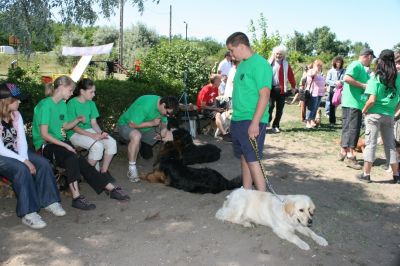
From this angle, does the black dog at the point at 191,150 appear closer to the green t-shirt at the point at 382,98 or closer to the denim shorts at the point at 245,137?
the denim shorts at the point at 245,137

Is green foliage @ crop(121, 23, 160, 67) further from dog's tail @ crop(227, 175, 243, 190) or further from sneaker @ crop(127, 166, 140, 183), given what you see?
dog's tail @ crop(227, 175, 243, 190)

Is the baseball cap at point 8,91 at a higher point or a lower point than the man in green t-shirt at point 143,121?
higher

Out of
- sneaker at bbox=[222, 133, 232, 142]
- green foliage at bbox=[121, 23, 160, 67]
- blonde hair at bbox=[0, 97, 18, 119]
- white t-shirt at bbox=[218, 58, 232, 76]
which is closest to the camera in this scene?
blonde hair at bbox=[0, 97, 18, 119]

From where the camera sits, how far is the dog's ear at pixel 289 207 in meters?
3.80

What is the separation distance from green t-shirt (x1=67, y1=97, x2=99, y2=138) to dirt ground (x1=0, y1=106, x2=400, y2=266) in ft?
2.98

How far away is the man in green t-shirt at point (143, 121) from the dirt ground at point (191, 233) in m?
0.48

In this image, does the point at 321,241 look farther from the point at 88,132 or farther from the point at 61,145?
the point at 88,132

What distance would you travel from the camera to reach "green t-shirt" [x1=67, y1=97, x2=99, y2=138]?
5401mm

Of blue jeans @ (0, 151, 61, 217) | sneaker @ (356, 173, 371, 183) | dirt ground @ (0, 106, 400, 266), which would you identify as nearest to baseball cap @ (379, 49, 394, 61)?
sneaker @ (356, 173, 371, 183)

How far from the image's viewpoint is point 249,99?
430 centimetres

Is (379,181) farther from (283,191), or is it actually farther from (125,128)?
(125,128)

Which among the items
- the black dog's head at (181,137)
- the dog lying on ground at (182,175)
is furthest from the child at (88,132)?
the black dog's head at (181,137)

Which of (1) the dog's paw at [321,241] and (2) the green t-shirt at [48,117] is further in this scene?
(2) the green t-shirt at [48,117]

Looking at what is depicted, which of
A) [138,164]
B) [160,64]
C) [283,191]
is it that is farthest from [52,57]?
[283,191]
